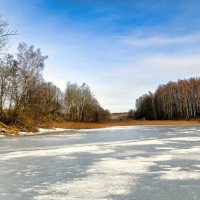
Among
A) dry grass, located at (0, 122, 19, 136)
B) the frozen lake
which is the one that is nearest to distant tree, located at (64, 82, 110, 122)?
dry grass, located at (0, 122, 19, 136)

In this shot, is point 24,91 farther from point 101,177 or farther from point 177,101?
point 177,101

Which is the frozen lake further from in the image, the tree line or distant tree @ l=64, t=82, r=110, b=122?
distant tree @ l=64, t=82, r=110, b=122

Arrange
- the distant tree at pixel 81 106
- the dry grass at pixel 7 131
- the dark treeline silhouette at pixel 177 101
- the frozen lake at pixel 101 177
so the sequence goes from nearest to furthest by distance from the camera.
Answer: the frozen lake at pixel 101 177, the dry grass at pixel 7 131, the distant tree at pixel 81 106, the dark treeline silhouette at pixel 177 101

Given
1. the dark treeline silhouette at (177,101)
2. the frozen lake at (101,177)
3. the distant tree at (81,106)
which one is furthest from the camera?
the dark treeline silhouette at (177,101)

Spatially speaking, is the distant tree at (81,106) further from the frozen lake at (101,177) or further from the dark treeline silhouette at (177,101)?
the frozen lake at (101,177)

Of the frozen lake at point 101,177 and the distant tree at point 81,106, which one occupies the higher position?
the distant tree at point 81,106

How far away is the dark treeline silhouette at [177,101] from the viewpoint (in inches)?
2126

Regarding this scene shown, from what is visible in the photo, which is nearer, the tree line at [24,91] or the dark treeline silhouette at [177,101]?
the tree line at [24,91]

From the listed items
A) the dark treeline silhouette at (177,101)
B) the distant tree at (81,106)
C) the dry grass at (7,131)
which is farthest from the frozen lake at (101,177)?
the dark treeline silhouette at (177,101)

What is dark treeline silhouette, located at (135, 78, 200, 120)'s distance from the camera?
54000 mm

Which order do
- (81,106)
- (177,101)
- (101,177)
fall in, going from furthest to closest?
(177,101) < (81,106) < (101,177)

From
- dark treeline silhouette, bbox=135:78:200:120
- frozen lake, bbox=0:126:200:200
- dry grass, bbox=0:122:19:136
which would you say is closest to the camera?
frozen lake, bbox=0:126:200:200

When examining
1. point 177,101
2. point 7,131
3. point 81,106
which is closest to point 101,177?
point 7,131

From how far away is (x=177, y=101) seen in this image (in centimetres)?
5562
